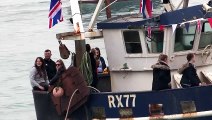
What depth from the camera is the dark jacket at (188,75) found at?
14.7 m

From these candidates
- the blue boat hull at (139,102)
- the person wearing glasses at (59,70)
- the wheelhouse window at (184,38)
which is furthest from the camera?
the wheelhouse window at (184,38)

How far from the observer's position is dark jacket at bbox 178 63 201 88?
48.4ft

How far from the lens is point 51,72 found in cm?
1705

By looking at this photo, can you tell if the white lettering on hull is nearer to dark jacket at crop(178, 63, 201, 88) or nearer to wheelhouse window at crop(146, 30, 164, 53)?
dark jacket at crop(178, 63, 201, 88)

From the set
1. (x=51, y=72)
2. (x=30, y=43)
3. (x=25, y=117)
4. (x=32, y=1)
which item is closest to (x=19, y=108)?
(x=25, y=117)

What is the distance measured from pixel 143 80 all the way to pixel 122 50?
832 millimetres

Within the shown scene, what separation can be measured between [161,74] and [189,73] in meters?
0.59

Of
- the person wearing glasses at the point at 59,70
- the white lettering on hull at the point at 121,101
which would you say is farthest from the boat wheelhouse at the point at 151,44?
the person wearing glasses at the point at 59,70

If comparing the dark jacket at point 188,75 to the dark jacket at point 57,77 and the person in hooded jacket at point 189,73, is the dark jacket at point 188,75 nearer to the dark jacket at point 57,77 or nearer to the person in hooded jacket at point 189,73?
the person in hooded jacket at point 189,73

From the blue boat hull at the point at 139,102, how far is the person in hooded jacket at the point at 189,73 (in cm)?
37

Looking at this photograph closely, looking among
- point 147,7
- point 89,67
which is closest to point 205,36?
point 147,7

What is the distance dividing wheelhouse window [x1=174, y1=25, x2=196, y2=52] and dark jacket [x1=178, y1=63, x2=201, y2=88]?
1.23m

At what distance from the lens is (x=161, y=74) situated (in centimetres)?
1466

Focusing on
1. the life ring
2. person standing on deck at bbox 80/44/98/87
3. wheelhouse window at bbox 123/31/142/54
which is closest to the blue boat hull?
the life ring
